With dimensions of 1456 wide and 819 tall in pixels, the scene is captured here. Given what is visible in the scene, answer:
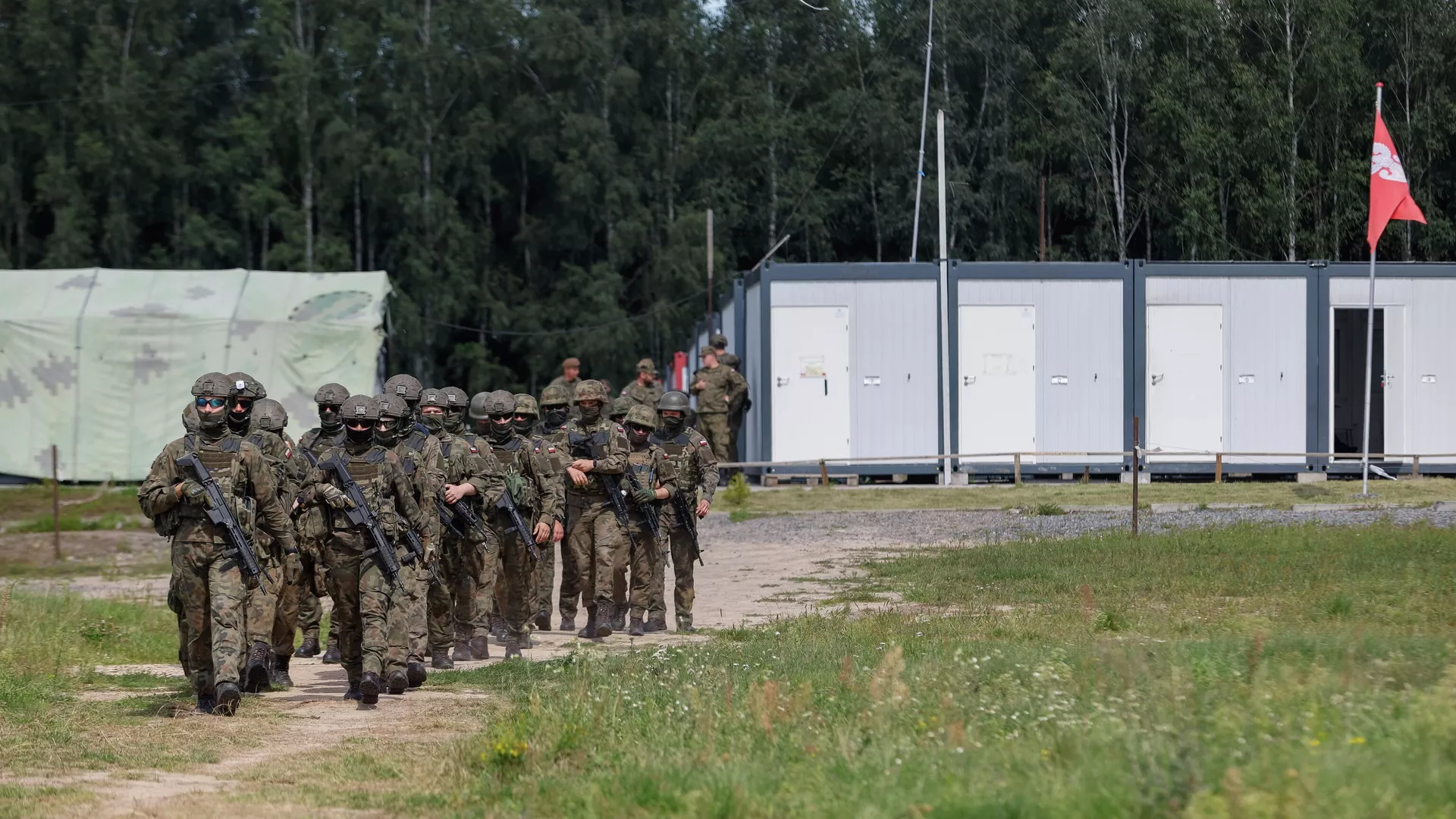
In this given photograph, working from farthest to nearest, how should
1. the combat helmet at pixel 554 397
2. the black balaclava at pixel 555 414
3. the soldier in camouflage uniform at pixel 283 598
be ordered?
1. the combat helmet at pixel 554 397
2. the black balaclava at pixel 555 414
3. the soldier in camouflage uniform at pixel 283 598

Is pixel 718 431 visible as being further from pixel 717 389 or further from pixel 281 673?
pixel 281 673

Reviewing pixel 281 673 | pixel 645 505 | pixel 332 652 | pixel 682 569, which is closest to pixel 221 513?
pixel 281 673

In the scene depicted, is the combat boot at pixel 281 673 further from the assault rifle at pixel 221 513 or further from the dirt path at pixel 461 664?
the assault rifle at pixel 221 513

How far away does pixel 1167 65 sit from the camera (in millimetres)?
44250

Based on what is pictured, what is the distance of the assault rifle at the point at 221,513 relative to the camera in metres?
10.4

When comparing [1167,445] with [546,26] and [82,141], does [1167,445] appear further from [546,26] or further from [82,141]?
[82,141]

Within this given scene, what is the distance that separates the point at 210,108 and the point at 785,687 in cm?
4715

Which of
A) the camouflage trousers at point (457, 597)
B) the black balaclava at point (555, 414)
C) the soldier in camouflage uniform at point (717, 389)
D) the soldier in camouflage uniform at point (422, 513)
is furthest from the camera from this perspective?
the soldier in camouflage uniform at point (717, 389)

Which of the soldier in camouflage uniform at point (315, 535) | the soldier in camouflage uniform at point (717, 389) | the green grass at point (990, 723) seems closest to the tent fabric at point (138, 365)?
the soldier in camouflage uniform at point (717, 389)

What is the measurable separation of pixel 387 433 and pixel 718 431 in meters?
16.5

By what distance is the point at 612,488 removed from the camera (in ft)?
46.9

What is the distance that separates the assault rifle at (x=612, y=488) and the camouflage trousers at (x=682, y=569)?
332mm

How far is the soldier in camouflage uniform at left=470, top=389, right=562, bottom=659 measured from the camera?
13.6 m

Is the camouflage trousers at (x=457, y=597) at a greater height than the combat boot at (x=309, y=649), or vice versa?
the camouflage trousers at (x=457, y=597)
